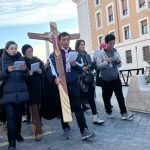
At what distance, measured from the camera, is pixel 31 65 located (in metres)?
6.95

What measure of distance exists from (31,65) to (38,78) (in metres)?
0.49

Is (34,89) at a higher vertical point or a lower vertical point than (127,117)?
higher

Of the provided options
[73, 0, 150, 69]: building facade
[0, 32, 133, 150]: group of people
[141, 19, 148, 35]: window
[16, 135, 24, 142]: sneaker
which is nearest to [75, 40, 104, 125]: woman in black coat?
[0, 32, 133, 150]: group of people

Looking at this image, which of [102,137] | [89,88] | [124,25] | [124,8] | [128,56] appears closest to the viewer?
[102,137]

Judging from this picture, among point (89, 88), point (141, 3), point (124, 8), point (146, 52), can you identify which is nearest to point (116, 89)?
point (89, 88)

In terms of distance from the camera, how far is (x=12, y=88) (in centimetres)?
656

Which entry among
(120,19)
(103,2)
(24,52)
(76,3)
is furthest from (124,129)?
(76,3)

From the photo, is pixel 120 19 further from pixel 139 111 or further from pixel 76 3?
pixel 139 111

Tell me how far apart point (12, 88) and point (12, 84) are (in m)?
0.07

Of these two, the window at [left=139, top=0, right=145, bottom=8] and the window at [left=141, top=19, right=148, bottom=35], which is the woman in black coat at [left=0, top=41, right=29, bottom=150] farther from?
the window at [left=139, top=0, right=145, bottom=8]

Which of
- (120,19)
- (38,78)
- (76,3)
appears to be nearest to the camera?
(38,78)

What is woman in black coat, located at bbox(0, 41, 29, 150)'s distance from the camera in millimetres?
6500

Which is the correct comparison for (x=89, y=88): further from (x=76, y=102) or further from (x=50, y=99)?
(x=76, y=102)

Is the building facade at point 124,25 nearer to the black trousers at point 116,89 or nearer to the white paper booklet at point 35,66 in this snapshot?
the black trousers at point 116,89
